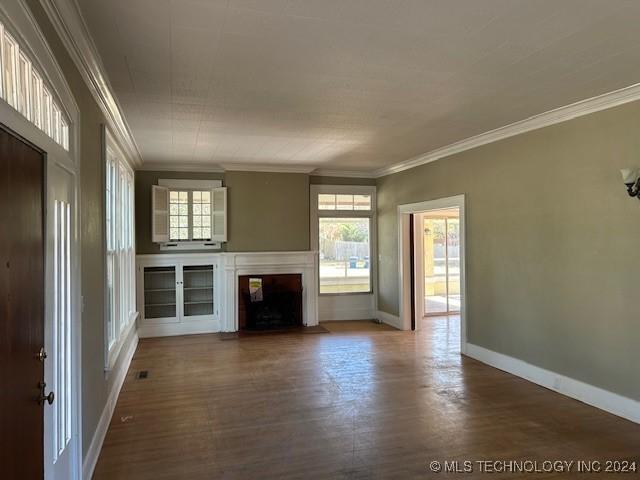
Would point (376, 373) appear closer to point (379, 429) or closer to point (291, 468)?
point (379, 429)

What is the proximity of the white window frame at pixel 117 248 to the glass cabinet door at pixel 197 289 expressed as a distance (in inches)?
42.5

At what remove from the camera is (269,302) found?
7.12m

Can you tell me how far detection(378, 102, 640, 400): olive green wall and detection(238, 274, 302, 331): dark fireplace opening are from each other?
2.87m

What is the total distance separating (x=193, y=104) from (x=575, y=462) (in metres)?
3.91

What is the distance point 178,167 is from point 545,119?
5.13 meters

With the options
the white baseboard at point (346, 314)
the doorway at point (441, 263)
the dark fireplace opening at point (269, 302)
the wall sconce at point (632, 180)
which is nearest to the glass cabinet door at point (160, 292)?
the dark fireplace opening at point (269, 302)

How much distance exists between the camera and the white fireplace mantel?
6949 mm

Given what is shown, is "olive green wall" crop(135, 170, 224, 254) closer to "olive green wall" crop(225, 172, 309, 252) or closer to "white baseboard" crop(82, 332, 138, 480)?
"olive green wall" crop(225, 172, 309, 252)

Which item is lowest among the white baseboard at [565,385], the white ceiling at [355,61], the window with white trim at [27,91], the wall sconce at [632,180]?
the white baseboard at [565,385]

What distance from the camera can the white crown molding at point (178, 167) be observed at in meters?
6.75

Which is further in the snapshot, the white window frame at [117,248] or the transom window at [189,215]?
the transom window at [189,215]

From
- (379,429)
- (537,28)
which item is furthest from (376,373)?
(537,28)

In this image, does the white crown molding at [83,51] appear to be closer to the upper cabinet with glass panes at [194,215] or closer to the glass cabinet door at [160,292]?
the upper cabinet with glass panes at [194,215]

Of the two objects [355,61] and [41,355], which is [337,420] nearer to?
[41,355]
